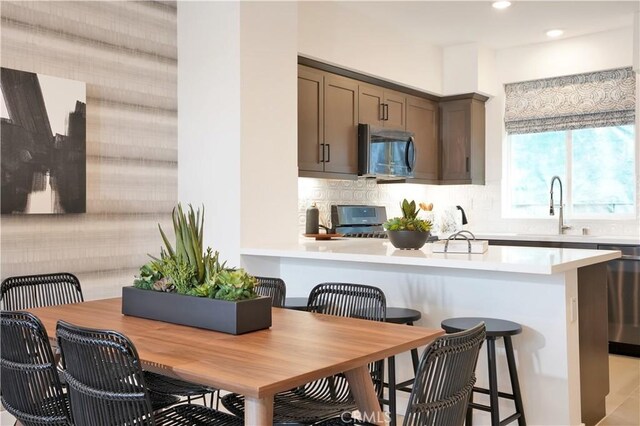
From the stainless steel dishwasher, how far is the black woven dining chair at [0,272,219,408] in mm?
3264

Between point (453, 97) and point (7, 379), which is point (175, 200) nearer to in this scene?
point (7, 379)

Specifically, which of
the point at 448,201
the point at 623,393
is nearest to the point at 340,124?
the point at 448,201

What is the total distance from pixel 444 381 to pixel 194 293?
3.10 ft

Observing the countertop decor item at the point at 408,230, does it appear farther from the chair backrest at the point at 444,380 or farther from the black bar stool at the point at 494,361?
the chair backrest at the point at 444,380

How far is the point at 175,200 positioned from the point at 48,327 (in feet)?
6.40

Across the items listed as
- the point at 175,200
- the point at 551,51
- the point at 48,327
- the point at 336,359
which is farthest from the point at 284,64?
the point at 551,51

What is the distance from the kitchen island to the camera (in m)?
2.67

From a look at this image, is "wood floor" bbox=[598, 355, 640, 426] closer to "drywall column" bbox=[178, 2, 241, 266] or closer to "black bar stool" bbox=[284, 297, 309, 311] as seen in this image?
"black bar stool" bbox=[284, 297, 309, 311]

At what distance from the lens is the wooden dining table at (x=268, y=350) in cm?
143

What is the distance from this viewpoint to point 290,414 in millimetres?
1955

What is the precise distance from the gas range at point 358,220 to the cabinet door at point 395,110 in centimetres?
79

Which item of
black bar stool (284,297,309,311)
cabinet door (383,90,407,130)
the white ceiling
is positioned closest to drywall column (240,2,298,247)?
black bar stool (284,297,309,311)

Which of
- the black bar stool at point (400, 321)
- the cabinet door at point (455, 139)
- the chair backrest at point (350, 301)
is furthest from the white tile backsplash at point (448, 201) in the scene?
the chair backrest at point (350, 301)

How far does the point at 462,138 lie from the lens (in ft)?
19.1
